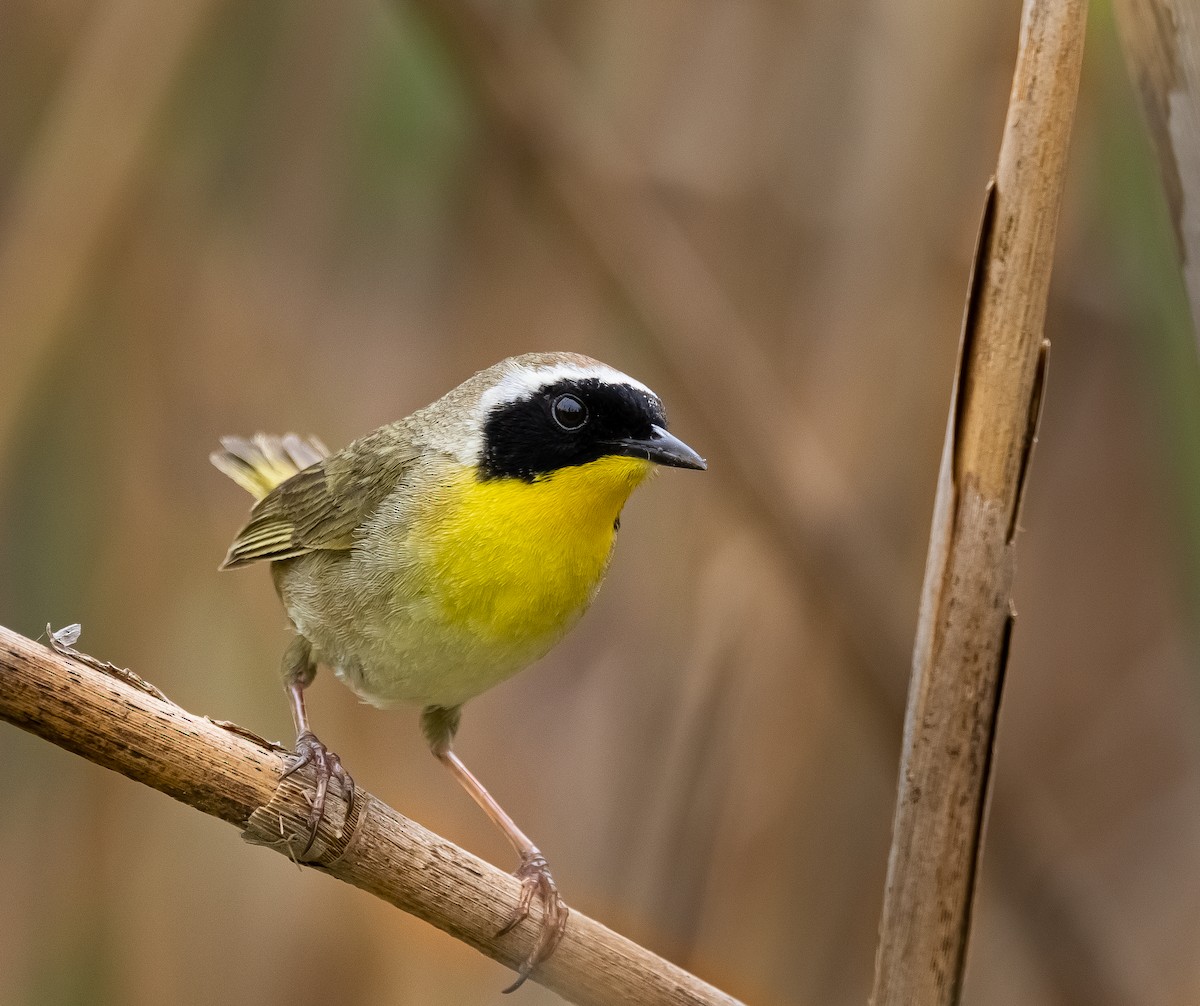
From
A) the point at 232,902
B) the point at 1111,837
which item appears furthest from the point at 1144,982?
the point at 232,902

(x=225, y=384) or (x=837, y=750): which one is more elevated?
(x=225, y=384)

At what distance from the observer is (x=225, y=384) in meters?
4.23

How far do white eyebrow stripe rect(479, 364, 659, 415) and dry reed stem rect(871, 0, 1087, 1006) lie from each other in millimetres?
1084

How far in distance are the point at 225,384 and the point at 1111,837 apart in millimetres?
3265

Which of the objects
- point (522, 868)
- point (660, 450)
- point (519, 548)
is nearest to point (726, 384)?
point (660, 450)

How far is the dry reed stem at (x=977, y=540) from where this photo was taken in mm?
1860

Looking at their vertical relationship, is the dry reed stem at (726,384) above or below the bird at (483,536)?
above

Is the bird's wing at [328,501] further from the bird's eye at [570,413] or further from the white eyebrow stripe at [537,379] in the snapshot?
A: the bird's eye at [570,413]

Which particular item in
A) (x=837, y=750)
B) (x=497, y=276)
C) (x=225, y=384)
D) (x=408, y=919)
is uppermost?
(x=497, y=276)

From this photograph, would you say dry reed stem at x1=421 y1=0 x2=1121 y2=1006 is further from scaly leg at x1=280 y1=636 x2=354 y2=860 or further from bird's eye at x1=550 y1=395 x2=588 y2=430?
scaly leg at x1=280 y1=636 x2=354 y2=860

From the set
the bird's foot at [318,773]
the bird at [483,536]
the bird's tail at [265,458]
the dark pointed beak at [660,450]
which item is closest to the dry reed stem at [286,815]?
the bird's foot at [318,773]

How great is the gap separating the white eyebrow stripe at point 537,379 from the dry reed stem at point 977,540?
1084 mm

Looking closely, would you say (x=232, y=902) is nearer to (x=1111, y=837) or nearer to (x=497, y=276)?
(x=497, y=276)

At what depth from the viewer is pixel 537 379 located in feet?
10.0
